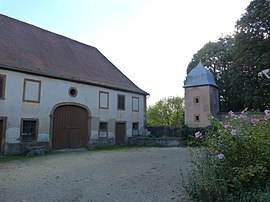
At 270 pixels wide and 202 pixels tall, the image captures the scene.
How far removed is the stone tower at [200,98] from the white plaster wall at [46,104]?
10.1 metres

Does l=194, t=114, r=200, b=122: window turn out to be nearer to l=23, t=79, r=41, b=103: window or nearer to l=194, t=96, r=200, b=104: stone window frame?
l=194, t=96, r=200, b=104: stone window frame

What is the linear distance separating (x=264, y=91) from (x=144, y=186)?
22258mm

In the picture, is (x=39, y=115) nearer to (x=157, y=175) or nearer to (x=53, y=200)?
(x=157, y=175)

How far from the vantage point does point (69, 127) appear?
64.3 ft

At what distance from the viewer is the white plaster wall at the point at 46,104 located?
16266 mm

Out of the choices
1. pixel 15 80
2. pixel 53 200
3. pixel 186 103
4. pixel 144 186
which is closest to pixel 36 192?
pixel 53 200

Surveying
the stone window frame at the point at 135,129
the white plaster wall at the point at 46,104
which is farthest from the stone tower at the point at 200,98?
the white plaster wall at the point at 46,104

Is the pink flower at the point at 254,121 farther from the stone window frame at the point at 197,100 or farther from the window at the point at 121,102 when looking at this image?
the stone window frame at the point at 197,100

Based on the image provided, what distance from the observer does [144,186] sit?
689 centimetres

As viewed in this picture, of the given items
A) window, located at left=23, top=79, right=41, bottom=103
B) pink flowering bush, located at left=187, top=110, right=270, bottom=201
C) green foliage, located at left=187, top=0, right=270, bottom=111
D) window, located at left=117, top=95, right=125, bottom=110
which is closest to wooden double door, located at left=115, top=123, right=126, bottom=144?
window, located at left=117, top=95, right=125, bottom=110

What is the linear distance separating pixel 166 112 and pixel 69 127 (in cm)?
3381

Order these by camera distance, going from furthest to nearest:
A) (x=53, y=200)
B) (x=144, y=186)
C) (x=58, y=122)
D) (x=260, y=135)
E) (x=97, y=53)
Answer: (x=97, y=53), (x=58, y=122), (x=144, y=186), (x=53, y=200), (x=260, y=135)

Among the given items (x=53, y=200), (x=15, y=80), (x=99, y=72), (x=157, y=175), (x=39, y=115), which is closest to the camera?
(x=53, y=200)

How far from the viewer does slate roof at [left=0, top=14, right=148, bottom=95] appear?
17.9 m
